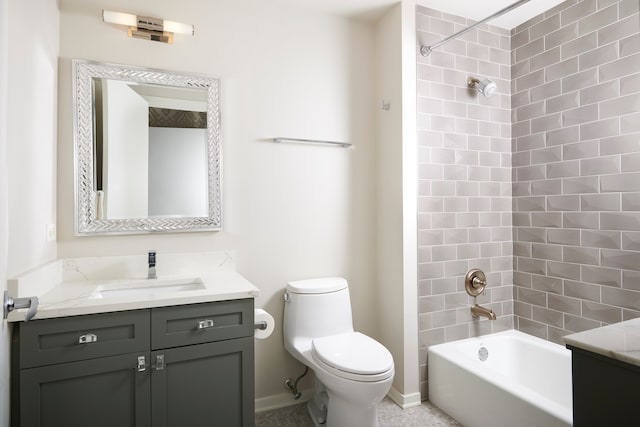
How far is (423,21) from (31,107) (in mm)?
2247

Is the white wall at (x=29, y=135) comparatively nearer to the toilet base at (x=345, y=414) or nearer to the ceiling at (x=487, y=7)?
the toilet base at (x=345, y=414)

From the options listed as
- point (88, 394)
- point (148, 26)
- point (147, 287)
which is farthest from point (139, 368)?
point (148, 26)

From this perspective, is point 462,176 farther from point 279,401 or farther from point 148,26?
point 148,26

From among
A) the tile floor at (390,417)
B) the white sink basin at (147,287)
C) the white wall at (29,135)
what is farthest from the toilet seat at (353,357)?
the white wall at (29,135)

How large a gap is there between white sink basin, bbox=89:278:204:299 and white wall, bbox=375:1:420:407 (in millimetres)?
1238

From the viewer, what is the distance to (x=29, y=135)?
157cm

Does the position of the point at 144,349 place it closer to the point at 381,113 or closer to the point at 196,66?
the point at 196,66

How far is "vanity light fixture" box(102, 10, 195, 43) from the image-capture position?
1.96 metres

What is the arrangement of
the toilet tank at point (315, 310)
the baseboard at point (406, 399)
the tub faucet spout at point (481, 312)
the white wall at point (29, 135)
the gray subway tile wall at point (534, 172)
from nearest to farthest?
the white wall at point (29, 135)
the gray subway tile wall at point (534, 172)
the toilet tank at point (315, 310)
the baseboard at point (406, 399)
the tub faucet spout at point (481, 312)

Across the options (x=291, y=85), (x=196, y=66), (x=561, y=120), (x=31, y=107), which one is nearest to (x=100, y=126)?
(x=31, y=107)

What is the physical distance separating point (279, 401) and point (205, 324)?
1024mm

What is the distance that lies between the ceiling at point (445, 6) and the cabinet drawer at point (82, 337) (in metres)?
2.05

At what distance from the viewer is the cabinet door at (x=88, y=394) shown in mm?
1430

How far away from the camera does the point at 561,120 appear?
243 cm
